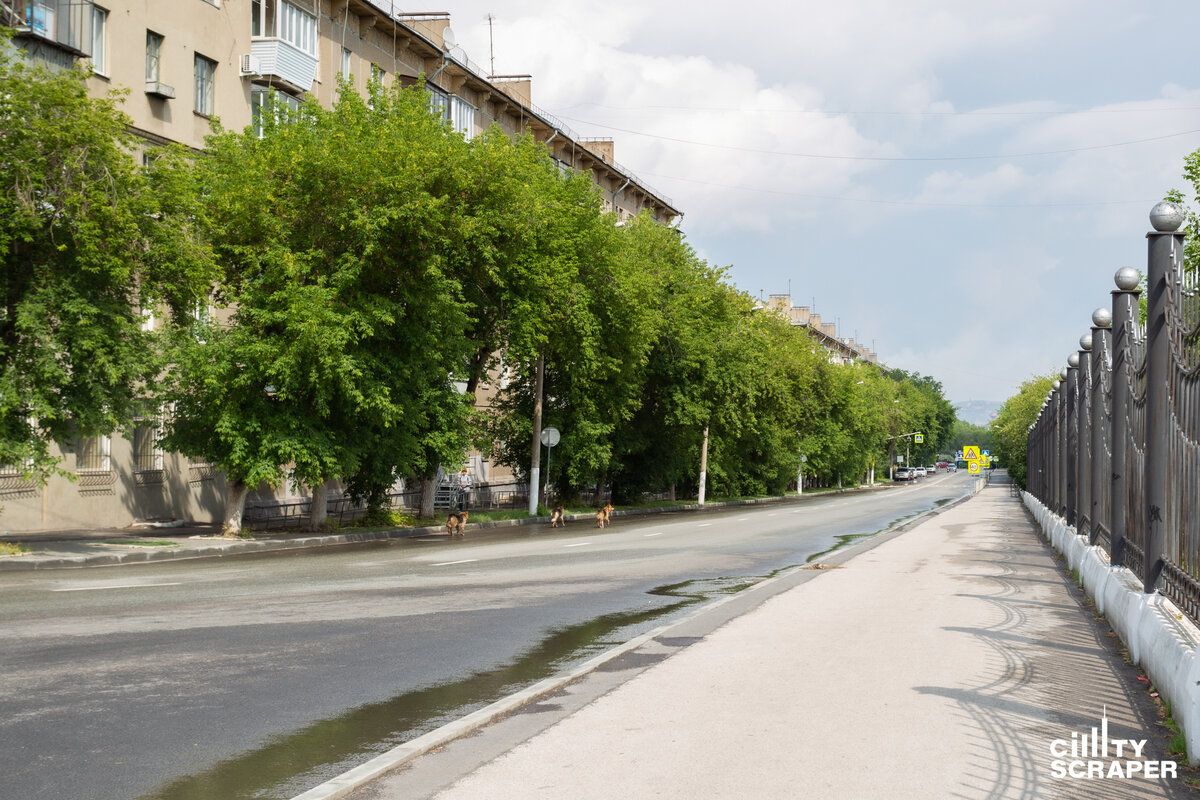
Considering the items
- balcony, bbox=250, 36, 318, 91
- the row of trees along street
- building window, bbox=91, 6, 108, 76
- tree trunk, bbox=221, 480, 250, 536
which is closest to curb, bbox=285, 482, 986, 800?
the row of trees along street

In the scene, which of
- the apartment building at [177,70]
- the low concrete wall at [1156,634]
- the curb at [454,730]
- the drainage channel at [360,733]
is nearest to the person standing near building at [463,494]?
the apartment building at [177,70]

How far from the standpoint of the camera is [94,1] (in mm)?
30766

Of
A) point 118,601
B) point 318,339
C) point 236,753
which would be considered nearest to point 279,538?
point 318,339

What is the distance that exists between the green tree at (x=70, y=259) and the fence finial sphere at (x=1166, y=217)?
54.9ft

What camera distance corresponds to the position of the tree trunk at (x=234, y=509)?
89.2 ft

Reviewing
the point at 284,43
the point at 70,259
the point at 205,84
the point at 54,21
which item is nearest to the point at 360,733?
the point at 70,259

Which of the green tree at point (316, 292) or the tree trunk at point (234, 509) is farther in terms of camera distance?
the tree trunk at point (234, 509)

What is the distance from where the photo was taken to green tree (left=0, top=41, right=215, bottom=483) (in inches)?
781

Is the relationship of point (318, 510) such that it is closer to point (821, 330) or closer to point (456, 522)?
point (456, 522)

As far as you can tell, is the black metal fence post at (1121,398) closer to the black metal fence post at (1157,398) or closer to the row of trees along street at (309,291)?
the black metal fence post at (1157,398)

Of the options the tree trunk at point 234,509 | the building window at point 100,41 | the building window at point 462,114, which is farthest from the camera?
the building window at point 462,114

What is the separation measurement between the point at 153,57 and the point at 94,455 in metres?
12.0

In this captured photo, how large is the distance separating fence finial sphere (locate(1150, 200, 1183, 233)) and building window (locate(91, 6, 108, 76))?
95.9ft

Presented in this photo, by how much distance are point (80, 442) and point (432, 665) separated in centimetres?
2276
